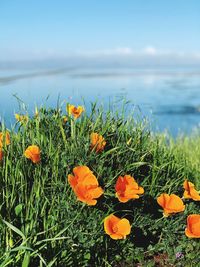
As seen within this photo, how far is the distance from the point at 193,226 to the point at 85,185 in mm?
828

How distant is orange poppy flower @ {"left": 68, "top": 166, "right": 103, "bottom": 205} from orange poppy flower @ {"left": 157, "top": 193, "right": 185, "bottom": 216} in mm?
528

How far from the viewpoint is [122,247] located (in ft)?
12.6

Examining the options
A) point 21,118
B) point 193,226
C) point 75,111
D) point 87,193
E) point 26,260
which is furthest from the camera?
point 21,118

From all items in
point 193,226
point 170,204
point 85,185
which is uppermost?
point 85,185

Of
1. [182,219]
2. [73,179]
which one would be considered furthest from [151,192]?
[73,179]

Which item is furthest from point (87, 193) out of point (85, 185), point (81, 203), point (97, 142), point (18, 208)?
point (97, 142)

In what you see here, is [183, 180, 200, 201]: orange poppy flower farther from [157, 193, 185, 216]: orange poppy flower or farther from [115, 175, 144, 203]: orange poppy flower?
[115, 175, 144, 203]: orange poppy flower

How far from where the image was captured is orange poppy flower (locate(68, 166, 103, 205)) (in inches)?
131

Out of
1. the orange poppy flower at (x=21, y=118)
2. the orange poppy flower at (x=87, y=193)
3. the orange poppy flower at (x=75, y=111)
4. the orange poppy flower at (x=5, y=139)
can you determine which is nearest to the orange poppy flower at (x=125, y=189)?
the orange poppy flower at (x=87, y=193)

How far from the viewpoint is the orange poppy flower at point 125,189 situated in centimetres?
349

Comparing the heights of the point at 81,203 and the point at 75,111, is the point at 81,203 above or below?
below

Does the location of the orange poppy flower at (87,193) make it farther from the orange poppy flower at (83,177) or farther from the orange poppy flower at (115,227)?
the orange poppy flower at (115,227)

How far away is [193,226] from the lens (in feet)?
11.9

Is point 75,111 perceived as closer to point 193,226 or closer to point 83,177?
point 83,177
